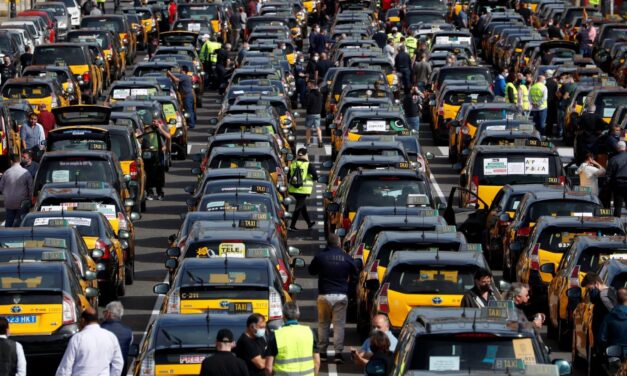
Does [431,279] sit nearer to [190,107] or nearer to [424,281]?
[424,281]

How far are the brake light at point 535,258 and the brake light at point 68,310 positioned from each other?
6233mm

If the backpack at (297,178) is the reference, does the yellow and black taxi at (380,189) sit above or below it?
above

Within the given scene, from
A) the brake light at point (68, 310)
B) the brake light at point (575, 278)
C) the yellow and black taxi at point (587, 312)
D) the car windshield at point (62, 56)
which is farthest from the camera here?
the car windshield at point (62, 56)

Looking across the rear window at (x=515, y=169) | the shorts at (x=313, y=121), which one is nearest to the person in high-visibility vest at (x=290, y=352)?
the rear window at (x=515, y=169)

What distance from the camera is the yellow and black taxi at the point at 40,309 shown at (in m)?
21.9

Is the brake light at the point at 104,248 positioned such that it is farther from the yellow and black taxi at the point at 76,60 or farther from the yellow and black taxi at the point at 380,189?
the yellow and black taxi at the point at 76,60

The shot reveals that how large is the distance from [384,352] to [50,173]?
586 inches

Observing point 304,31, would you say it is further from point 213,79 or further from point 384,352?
point 384,352

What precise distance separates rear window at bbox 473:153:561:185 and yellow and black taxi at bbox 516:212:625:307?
5.92m

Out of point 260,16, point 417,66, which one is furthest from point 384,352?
point 260,16

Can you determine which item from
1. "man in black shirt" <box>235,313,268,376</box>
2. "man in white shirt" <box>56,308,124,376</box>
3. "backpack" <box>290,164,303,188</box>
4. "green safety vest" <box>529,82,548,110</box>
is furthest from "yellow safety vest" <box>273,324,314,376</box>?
"green safety vest" <box>529,82,548,110</box>

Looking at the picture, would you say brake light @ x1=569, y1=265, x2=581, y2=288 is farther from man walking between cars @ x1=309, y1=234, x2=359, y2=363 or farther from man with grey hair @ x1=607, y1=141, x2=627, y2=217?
man with grey hair @ x1=607, y1=141, x2=627, y2=217

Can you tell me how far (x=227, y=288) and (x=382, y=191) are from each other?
774 centimetres

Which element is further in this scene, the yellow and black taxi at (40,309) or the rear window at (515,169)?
the rear window at (515,169)
